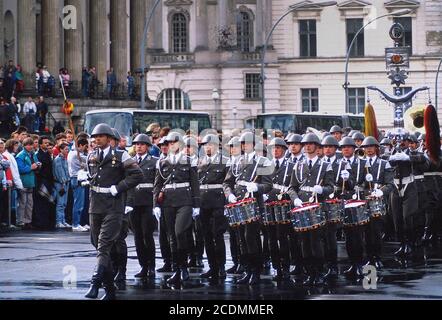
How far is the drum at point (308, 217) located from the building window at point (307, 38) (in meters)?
78.7

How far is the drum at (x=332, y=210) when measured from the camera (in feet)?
75.8

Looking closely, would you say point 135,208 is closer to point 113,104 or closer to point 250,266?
point 250,266

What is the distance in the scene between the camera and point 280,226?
23.8m

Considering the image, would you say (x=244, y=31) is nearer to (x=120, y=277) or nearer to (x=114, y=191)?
(x=120, y=277)

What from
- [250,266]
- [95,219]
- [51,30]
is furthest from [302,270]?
[51,30]

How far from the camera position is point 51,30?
62.4 meters

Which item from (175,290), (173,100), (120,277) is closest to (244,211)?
(175,290)

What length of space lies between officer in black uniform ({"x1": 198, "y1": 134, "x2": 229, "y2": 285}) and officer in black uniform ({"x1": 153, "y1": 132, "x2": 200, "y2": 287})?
37cm

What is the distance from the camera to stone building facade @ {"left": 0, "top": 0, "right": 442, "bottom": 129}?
98812mm

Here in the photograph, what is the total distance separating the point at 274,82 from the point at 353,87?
5.42 meters

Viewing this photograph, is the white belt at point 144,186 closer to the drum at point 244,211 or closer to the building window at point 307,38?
the drum at point 244,211

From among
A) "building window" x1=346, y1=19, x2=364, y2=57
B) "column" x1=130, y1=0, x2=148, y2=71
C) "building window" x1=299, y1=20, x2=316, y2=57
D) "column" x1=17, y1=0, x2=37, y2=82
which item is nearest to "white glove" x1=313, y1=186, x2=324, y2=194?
"column" x1=17, y1=0, x2=37, y2=82

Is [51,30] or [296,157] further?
[51,30]
